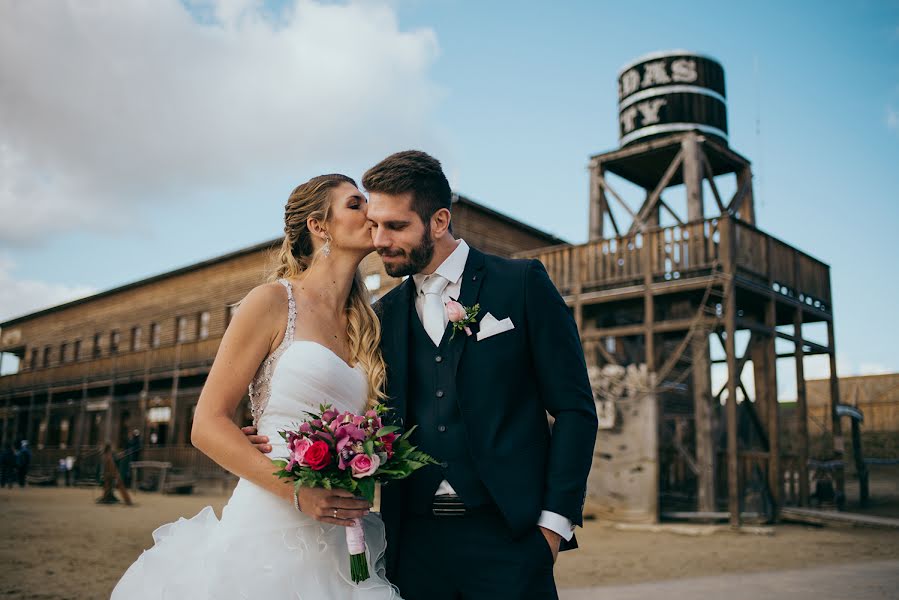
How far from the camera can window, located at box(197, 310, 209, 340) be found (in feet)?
102

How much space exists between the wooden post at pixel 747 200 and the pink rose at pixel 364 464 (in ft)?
55.6

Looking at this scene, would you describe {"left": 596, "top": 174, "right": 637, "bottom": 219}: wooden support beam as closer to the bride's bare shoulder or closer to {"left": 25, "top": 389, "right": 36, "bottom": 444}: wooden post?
the bride's bare shoulder

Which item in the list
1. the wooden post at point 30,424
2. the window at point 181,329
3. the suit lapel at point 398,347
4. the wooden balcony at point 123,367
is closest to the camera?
the suit lapel at point 398,347

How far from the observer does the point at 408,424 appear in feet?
9.34

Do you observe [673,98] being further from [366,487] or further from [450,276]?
[366,487]

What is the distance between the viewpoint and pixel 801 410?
16703 millimetres

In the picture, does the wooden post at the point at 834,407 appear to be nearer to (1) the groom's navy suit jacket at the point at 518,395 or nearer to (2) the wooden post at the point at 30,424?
(1) the groom's navy suit jacket at the point at 518,395

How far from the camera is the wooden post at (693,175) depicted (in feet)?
53.8

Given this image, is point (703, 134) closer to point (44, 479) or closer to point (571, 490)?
point (571, 490)

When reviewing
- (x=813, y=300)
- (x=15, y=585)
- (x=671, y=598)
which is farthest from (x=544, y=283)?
(x=813, y=300)

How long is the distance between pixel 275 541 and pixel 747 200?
17.1 metres

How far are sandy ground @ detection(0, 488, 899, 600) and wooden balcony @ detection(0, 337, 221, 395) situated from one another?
12435 mm

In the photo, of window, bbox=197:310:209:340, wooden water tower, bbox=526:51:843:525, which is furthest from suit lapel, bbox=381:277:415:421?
window, bbox=197:310:209:340

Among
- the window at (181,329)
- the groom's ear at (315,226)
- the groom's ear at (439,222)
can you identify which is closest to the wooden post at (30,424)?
the window at (181,329)
